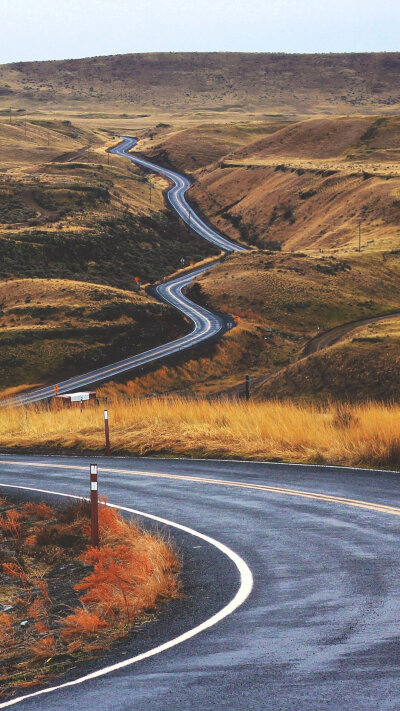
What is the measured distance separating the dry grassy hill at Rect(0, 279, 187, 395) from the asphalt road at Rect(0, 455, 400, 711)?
48874 mm

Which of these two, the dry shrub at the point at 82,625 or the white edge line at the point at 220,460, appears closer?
the dry shrub at the point at 82,625

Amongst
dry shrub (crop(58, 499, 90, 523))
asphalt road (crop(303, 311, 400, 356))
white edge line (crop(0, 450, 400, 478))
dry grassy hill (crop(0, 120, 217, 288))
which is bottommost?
dry shrub (crop(58, 499, 90, 523))

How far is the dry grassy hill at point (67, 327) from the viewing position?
69062 millimetres

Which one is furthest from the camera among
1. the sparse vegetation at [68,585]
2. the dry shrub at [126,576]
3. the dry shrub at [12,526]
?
the dry shrub at [12,526]

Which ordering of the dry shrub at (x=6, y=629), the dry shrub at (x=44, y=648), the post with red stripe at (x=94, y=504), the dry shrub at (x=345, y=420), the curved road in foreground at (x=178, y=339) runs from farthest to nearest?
the curved road in foreground at (x=178, y=339), the dry shrub at (x=345, y=420), the post with red stripe at (x=94, y=504), the dry shrub at (x=6, y=629), the dry shrub at (x=44, y=648)

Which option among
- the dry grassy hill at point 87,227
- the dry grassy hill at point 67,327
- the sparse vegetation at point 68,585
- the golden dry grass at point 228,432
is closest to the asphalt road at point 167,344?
the dry grassy hill at point 67,327

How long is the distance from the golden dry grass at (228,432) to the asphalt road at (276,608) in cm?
186

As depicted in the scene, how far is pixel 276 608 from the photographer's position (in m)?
9.45

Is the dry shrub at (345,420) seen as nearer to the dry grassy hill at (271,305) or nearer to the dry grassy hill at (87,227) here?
the dry grassy hill at (271,305)

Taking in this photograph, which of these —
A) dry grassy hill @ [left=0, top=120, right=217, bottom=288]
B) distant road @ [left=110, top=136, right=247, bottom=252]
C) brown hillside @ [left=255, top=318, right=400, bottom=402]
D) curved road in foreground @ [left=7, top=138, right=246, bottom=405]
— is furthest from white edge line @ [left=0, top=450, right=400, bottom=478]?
distant road @ [left=110, top=136, right=247, bottom=252]

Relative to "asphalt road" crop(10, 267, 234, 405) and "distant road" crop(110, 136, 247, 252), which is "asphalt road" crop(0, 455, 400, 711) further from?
"distant road" crop(110, 136, 247, 252)

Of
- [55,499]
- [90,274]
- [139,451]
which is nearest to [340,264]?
[90,274]

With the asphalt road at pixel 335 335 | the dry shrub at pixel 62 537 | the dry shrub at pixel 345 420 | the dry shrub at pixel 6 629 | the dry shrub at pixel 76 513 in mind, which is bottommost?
the dry shrub at pixel 6 629

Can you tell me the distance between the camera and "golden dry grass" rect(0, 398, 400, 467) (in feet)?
69.7
